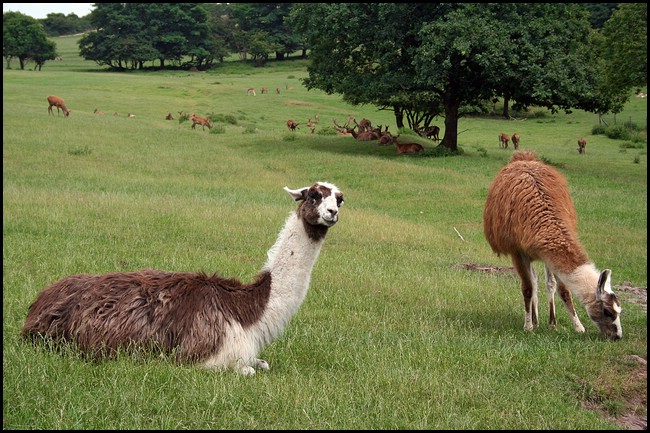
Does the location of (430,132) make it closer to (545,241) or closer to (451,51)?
(451,51)

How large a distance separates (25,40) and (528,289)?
97.2m

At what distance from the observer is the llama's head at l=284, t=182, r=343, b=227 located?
6777 millimetres

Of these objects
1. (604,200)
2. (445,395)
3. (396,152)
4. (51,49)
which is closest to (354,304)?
(445,395)

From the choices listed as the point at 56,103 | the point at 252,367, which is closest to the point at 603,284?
the point at 252,367

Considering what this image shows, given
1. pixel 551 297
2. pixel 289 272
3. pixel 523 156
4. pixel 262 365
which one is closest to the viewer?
pixel 262 365

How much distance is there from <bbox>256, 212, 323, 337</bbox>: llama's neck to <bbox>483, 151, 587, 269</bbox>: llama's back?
362 centimetres

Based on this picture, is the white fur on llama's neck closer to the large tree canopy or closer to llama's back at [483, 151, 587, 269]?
llama's back at [483, 151, 587, 269]

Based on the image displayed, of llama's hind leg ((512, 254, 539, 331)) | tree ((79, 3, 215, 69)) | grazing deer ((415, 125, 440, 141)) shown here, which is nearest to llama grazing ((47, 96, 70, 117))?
grazing deer ((415, 125, 440, 141))

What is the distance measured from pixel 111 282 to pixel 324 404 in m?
2.57

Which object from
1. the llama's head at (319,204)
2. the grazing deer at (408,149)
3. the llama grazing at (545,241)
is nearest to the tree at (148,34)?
the grazing deer at (408,149)

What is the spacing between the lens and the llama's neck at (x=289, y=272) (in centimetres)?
691

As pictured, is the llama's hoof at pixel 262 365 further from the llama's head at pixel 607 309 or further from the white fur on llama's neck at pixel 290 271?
the llama's head at pixel 607 309

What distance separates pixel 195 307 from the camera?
670 centimetres

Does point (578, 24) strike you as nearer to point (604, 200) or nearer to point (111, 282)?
point (604, 200)
